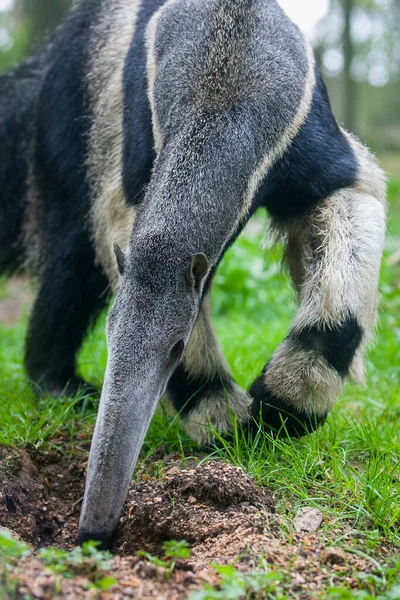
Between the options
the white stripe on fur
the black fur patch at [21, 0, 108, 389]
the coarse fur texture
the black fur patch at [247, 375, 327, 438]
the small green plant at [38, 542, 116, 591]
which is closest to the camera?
the small green plant at [38, 542, 116, 591]

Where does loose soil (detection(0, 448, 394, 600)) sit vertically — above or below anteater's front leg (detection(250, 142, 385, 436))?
below

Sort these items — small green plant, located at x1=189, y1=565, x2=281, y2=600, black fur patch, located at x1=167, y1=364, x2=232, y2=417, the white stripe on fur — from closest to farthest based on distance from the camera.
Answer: small green plant, located at x1=189, y1=565, x2=281, y2=600 < black fur patch, located at x1=167, y1=364, x2=232, y2=417 < the white stripe on fur

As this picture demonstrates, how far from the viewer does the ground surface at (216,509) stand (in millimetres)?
2387

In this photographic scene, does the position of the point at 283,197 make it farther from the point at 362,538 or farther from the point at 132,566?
the point at 132,566

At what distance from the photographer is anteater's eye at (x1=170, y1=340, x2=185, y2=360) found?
9.84 ft

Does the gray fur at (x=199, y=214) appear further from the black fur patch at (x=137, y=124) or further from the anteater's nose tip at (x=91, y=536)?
the black fur patch at (x=137, y=124)

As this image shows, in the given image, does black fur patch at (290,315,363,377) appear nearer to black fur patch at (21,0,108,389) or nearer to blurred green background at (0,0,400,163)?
black fur patch at (21,0,108,389)

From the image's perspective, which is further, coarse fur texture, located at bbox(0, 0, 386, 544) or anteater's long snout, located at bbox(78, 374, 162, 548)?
coarse fur texture, located at bbox(0, 0, 386, 544)

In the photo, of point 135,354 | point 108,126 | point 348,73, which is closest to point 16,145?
point 108,126

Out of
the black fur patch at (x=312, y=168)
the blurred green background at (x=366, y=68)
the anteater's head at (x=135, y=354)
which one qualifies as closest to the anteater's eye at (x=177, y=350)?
the anteater's head at (x=135, y=354)

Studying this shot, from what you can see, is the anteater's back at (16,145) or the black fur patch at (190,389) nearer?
the black fur patch at (190,389)

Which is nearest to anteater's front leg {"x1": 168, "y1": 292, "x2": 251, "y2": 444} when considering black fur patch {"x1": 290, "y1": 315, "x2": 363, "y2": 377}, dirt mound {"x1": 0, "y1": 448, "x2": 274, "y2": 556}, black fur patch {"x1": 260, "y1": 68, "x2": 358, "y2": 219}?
dirt mound {"x1": 0, "y1": 448, "x2": 274, "y2": 556}

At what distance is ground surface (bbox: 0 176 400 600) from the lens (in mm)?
2387

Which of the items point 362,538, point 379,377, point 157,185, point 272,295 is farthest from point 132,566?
point 272,295
